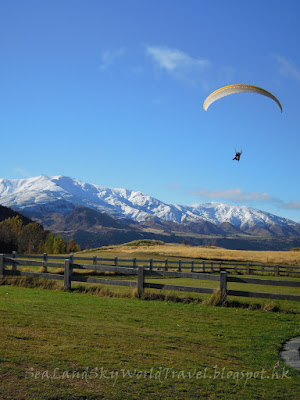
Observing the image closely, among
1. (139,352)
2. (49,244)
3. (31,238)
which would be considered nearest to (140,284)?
(139,352)

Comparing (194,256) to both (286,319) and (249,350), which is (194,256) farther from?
(249,350)

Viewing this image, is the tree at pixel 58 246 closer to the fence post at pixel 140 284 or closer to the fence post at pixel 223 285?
the fence post at pixel 140 284

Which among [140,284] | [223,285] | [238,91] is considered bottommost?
[140,284]

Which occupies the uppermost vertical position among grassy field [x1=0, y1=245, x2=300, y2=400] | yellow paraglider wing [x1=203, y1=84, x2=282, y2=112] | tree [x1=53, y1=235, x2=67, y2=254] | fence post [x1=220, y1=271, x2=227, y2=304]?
yellow paraglider wing [x1=203, y1=84, x2=282, y2=112]

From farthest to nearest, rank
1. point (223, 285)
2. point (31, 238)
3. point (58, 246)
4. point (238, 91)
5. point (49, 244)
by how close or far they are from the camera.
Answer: point (58, 246) < point (49, 244) < point (31, 238) < point (238, 91) < point (223, 285)

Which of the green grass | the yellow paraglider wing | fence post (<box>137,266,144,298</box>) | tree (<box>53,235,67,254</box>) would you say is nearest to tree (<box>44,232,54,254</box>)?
tree (<box>53,235,67,254</box>)

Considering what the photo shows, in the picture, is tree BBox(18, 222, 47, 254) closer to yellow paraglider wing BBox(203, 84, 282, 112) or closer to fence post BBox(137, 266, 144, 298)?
yellow paraglider wing BBox(203, 84, 282, 112)

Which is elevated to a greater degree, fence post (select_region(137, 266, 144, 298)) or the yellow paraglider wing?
Answer: the yellow paraglider wing

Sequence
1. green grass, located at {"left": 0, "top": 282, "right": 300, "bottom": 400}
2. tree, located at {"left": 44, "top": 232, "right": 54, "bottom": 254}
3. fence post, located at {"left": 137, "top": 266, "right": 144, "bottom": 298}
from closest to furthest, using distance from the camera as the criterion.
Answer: green grass, located at {"left": 0, "top": 282, "right": 300, "bottom": 400} < fence post, located at {"left": 137, "top": 266, "right": 144, "bottom": 298} < tree, located at {"left": 44, "top": 232, "right": 54, "bottom": 254}

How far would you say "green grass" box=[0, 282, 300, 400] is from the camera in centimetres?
610

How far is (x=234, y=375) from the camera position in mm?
7250

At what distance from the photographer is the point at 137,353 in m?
7.95

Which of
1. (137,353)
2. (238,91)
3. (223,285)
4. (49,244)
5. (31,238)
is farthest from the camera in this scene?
(49,244)

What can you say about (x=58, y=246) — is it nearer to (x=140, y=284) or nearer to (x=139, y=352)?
(x=140, y=284)
